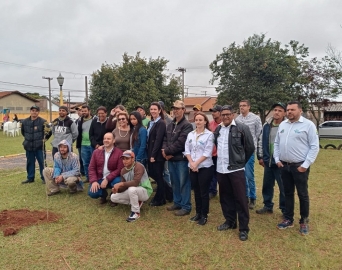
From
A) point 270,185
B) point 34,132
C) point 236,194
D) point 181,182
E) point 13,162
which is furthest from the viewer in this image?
point 13,162

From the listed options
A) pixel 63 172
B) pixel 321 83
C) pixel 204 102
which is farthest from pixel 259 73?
pixel 204 102

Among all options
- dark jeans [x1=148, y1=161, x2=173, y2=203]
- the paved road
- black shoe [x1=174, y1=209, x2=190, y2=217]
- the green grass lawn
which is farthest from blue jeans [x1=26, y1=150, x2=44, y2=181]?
black shoe [x1=174, y1=209, x2=190, y2=217]

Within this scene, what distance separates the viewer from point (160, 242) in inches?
161

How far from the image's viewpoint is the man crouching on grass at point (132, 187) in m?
4.98

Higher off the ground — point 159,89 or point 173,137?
point 159,89

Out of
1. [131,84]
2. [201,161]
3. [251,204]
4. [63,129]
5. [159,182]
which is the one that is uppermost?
[131,84]

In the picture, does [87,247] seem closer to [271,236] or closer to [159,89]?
[271,236]

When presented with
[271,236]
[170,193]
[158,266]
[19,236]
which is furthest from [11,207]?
[271,236]

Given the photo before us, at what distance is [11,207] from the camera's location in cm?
555

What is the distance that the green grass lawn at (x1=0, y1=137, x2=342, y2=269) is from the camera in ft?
11.7

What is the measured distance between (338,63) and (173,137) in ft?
73.9

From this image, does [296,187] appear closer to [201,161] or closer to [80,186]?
[201,161]

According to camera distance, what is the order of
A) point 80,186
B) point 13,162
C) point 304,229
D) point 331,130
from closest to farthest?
1. point 304,229
2. point 80,186
3. point 13,162
4. point 331,130

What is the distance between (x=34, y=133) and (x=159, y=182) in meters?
3.48
